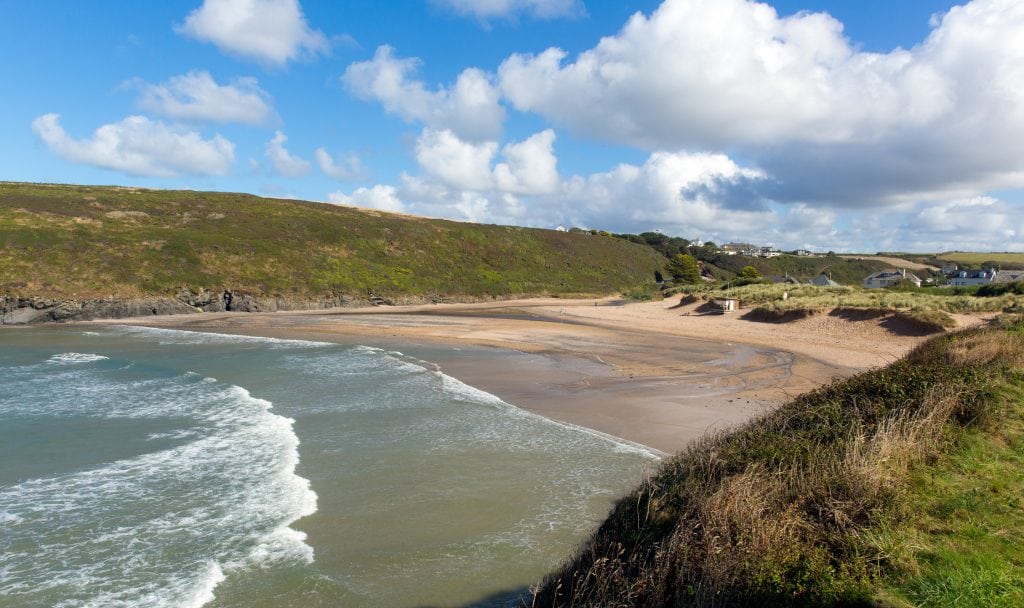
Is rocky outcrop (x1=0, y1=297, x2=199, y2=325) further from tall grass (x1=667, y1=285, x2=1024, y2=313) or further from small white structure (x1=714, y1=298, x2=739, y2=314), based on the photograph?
tall grass (x1=667, y1=285, x2=1024, y2=313)

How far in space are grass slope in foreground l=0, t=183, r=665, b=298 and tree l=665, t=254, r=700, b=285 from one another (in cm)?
530

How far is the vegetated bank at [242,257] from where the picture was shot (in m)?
45.5

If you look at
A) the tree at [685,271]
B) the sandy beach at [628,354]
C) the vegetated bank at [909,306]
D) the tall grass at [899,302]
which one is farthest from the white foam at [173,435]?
the tree at [685,271]

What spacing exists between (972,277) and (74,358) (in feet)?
335

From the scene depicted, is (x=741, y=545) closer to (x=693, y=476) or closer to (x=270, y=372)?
(x=693, y=476)

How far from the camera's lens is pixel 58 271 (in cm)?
4512

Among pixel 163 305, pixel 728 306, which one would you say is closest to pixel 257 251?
pixel 163 305

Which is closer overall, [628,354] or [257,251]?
[628,354]

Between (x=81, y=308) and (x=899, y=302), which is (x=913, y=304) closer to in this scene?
(x=899, y=302)

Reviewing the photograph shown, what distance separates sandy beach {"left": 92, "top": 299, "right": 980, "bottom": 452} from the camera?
1558 centimetres

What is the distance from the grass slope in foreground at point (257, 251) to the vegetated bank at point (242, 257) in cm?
16

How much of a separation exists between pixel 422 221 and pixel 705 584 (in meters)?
86.3

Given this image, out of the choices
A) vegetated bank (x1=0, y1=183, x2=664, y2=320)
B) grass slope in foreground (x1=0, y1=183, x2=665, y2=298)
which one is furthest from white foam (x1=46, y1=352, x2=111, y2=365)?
grass slope in foreground (x1=0, y1=183, x2=665, y2=298)

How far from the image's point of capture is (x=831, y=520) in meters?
5.08
